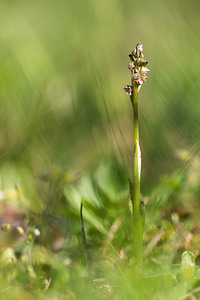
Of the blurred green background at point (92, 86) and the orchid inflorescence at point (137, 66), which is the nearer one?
the orchid inflorescence at point (137, 66)

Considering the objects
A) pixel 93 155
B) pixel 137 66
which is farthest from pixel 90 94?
pixel 137 66

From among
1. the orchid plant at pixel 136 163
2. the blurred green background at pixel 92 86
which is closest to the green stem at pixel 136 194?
the orchid plant at pixel 136 163

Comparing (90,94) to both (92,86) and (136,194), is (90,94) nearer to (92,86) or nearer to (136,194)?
(92,86)

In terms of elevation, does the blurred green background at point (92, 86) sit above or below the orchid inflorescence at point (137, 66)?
above

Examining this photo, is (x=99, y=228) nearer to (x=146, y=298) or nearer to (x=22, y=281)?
(x=22, y=281)

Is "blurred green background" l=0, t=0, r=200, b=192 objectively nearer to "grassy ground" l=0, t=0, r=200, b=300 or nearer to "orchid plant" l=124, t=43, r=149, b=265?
"grassy ground" l=0, t=0, r=200, b=300

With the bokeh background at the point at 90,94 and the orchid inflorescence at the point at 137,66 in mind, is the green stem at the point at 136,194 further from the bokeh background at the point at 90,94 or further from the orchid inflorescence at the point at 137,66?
the bokeh background at the point at 90,94

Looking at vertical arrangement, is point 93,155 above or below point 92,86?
below

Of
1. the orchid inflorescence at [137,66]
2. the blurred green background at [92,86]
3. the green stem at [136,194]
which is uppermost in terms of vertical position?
the blurred green background at [92,86]
